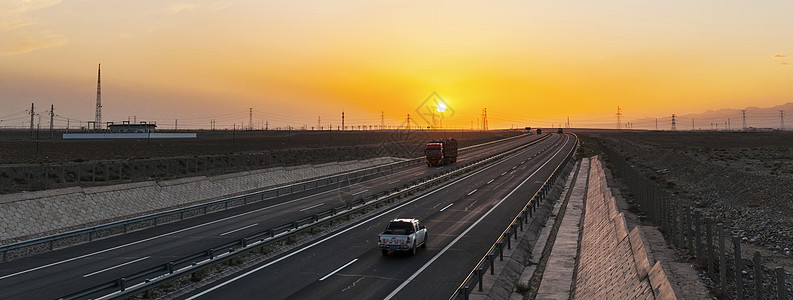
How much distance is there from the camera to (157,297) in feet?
59.8

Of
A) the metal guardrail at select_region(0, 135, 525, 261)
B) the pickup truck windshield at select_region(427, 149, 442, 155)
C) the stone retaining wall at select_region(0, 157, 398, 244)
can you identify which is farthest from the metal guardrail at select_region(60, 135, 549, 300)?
the pickup truck windshield at select_region(427, 149, 442, 155)

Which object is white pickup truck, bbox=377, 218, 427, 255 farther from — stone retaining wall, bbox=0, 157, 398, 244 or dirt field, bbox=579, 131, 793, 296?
stone retaining wall, bbox=0, 157, 398, 244

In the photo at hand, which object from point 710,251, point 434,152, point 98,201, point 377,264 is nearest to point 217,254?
point 377,264

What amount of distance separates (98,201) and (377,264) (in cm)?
2764

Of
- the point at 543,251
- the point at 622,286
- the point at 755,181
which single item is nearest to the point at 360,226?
the point at 543,251

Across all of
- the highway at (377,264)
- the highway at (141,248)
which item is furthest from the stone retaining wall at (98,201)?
the highway at (377,264)

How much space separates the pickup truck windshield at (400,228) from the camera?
24656 millimetres

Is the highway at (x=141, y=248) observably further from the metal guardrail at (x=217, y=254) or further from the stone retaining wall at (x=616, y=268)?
the stone retaining wall at (x=616, y=268)

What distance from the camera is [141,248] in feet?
88.6

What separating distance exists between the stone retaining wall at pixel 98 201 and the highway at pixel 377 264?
67.4 feet

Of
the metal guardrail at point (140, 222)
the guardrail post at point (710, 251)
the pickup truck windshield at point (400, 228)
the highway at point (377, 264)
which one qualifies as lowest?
the highway at point (377, 264)

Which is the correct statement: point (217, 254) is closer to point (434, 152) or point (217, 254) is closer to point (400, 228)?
point (400, 228)

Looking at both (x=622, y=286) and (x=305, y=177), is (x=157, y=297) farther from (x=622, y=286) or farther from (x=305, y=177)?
(x=305, y=177)

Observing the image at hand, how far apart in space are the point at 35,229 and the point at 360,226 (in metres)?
22.6
